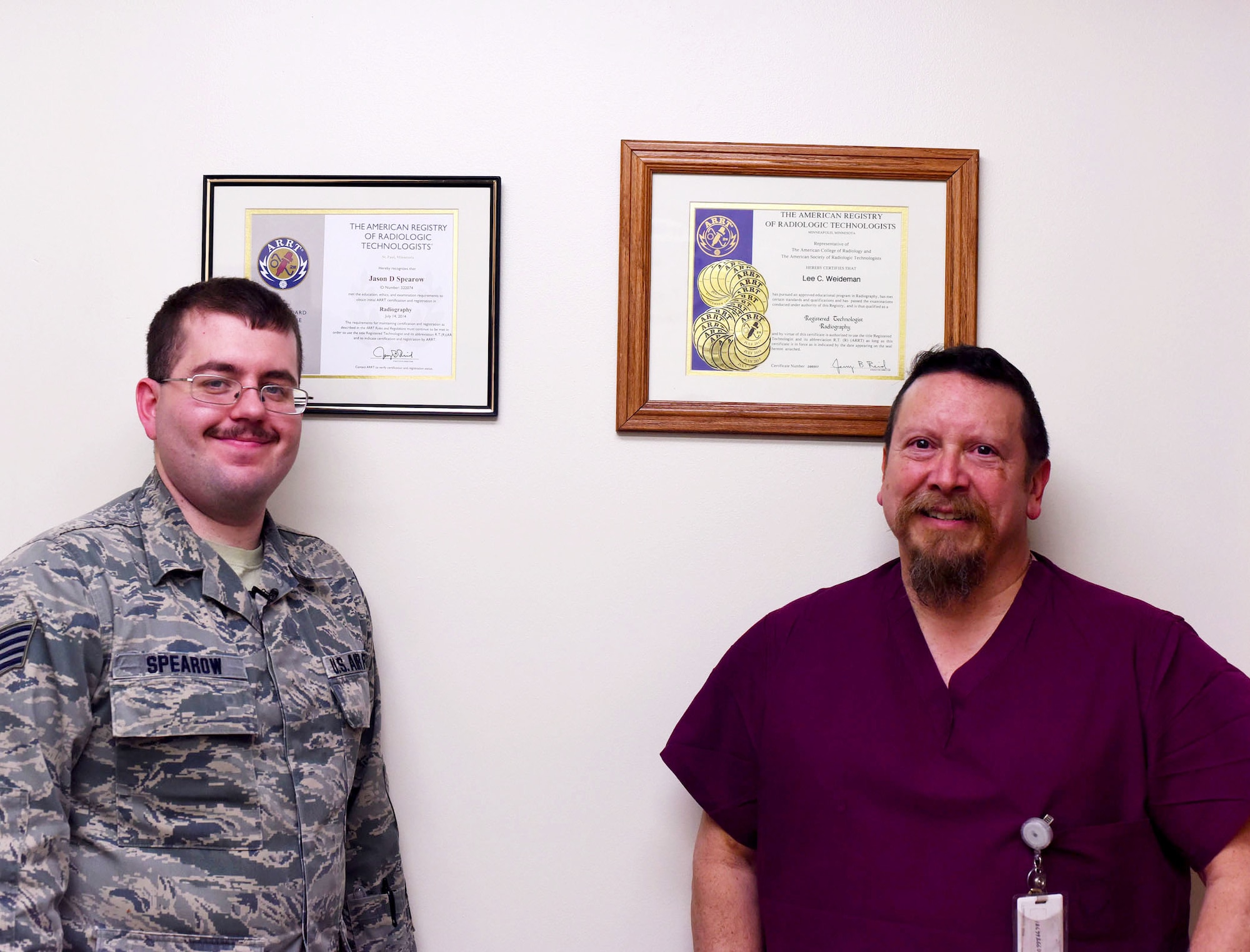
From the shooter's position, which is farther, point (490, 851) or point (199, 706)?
point (490, 851)

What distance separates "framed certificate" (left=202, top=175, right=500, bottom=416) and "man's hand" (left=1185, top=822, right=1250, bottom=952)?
135 cm

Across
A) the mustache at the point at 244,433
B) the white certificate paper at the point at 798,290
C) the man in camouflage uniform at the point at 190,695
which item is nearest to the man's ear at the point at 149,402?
the man in camouflage uniform at the point at 190,695

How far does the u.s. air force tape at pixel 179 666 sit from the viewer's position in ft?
4.03

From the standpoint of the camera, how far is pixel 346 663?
1.47 metres

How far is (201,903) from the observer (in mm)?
1227

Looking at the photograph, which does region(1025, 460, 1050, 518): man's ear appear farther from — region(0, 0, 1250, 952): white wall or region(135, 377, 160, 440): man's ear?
region(135, 377, 160, 440): man's ear

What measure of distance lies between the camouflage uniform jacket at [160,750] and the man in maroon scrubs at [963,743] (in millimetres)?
591

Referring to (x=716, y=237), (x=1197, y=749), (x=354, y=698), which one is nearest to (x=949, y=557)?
(x=1197, y=749)

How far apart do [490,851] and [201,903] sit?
0.53m

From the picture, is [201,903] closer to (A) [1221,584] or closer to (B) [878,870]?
(B) [878,870]

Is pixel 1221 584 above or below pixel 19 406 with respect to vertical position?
below

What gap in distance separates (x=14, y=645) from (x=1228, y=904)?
167 cm

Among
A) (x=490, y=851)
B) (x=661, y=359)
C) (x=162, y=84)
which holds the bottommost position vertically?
(x=490, y=851)

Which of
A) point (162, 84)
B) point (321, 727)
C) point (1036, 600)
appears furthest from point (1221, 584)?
point (162, 84)
